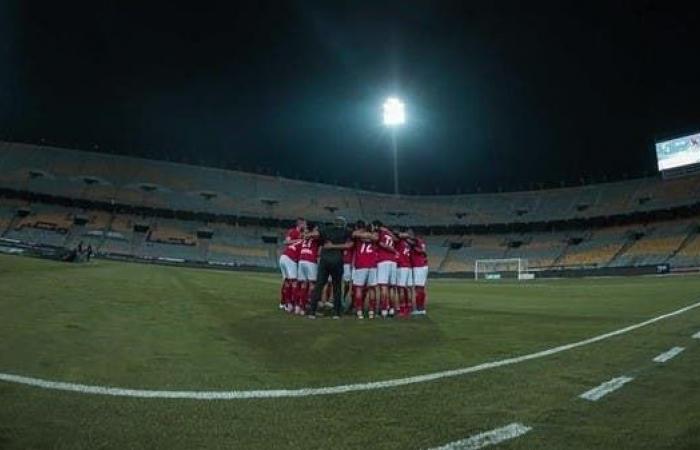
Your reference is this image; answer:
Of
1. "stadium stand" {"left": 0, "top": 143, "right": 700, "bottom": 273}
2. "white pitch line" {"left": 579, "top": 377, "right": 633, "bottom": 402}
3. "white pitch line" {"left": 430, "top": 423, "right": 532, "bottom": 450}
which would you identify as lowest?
"white pitch line" {"left": 430, "top": 423, "right": 532, "bottom": 450}

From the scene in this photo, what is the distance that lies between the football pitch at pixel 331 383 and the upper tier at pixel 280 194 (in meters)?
57.0

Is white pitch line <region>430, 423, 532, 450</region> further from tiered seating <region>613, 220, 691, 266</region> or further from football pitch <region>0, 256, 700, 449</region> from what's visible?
tiered seating <region>613, 220, 691, 266</region>

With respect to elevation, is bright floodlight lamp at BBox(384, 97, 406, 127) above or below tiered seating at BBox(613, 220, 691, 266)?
above

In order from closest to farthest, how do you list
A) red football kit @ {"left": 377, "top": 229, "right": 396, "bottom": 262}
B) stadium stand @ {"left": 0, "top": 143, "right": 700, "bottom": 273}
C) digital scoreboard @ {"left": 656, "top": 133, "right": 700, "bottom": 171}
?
red football kit @ {"left": 377, "top": 229, "right": 396, "bottom": 262} → digital scoreboard @ {"left": 656, "top": 133, "right": 700, "bottom": 171} → stadium stand @ {"left": 0, "top": 143, "right": 700, "bottom": 273}

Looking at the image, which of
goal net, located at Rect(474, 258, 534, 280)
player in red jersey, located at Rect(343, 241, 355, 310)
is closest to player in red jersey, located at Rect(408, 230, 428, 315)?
player in red jersey, located at Rect(343, 241, 355, 310)

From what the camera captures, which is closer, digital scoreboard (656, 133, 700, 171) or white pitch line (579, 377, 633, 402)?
white pitch line (579, 377, 633, 402)

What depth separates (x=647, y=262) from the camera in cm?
5178

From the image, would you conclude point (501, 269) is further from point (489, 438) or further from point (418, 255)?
point (489, 438)

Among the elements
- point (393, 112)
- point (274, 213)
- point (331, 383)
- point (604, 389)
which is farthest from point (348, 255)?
point (274, 213)

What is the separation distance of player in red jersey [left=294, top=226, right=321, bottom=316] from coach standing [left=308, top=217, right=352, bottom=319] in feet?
2.44

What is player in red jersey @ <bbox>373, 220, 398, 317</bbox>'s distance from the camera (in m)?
11.9

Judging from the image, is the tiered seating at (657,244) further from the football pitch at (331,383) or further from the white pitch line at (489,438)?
the white pitch line at (489,438)

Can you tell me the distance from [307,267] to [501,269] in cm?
4697

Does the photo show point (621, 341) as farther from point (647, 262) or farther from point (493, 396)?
point (647, 262)
